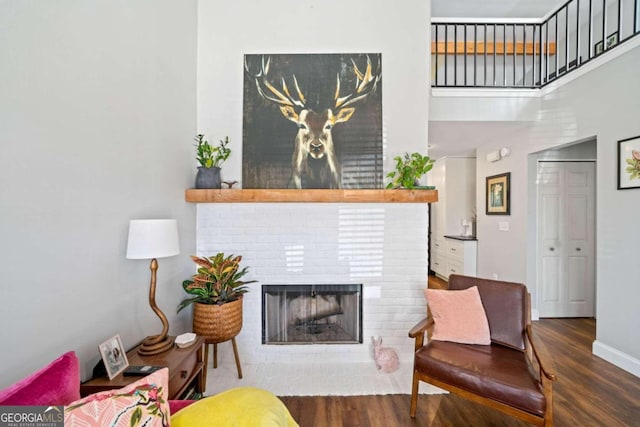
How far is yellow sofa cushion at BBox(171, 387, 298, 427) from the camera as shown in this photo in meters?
0.82

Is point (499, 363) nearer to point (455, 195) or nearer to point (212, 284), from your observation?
point (212, 284)

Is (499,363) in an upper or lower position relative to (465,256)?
lower

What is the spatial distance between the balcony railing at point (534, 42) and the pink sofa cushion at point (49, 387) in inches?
161

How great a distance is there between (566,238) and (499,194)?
0.93m

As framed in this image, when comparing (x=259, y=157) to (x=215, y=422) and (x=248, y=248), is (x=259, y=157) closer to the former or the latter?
(x=248, y=248)

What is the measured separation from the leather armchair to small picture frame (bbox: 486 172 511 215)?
2.28 meters

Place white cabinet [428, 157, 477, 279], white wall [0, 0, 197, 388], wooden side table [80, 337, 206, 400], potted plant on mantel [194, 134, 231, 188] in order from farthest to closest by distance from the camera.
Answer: white cabinet [428, 157, 477, 279] < potted plant on mantel [194, 134, 231, 188] < wooden side table [80, 337, 206, 400] < white wall [0, 0, 197, 388]

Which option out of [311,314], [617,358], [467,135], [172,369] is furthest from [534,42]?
[172,369]

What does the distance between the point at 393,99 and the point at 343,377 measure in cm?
246

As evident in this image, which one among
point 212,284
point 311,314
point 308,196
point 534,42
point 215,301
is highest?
point 534,42

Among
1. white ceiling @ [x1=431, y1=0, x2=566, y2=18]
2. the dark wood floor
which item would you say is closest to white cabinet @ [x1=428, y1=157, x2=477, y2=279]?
white ceiling @ [x1=431, y1=0, x2=566, y2=18]

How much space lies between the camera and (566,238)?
3422mm

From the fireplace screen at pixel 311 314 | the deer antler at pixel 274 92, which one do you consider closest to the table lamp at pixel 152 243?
the fireplace screen at pixel 311 314

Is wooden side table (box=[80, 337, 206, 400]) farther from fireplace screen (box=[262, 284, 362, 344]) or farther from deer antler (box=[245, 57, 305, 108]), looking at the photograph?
deer antler (box=[245, 57, 305, 108])
